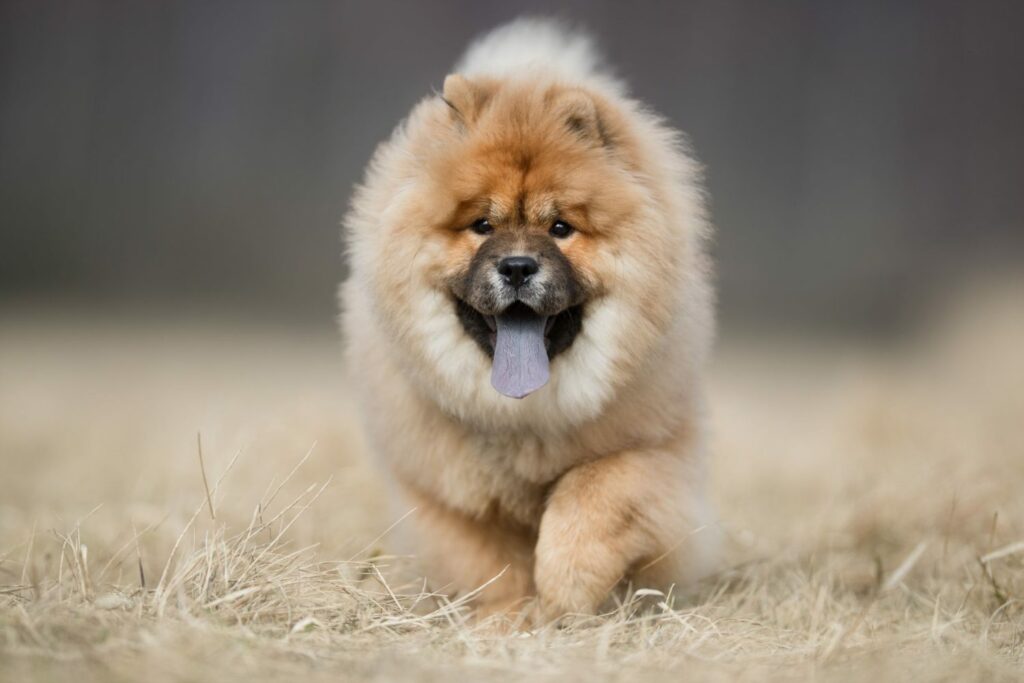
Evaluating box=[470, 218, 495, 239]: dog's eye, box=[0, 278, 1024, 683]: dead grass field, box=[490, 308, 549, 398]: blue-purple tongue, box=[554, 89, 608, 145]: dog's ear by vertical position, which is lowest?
box=[0, 278, 1024, 683]: dead grass field

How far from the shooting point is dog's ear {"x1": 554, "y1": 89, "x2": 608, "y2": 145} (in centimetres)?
346

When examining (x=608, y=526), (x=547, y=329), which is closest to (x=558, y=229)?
(x=547, y=329)

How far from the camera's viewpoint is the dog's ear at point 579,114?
11.4ft

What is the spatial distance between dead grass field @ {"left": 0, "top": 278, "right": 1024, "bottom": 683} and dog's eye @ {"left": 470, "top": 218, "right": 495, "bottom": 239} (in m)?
0.98

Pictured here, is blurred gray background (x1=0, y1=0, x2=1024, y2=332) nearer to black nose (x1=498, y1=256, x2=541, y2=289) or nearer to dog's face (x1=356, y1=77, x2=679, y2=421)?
dog's face (x1=356, y1=77, x2=679, y2=421)

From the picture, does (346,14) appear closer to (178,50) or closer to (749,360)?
(178,50)

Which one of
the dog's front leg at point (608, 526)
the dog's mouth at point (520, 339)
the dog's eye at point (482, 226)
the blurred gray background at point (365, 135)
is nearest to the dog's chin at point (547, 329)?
the dog's mouth at point (520, 339)

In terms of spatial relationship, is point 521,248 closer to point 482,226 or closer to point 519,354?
point 482,226

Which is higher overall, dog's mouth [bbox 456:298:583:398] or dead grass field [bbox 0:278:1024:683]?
dog's mouth [bbox 456:298:583:398]

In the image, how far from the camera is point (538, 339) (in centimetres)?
340

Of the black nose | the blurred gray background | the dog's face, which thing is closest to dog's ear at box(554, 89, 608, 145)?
the dog's face

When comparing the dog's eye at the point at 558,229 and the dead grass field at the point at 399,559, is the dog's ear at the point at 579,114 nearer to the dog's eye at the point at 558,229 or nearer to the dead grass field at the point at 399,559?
the dog's eye at the point at 558,229

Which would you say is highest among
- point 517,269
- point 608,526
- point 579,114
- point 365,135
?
point 579,114

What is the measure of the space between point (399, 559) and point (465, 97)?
1703mm
